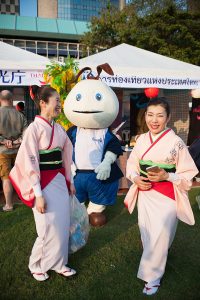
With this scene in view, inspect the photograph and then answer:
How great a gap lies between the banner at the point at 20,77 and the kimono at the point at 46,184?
3241 millimetres

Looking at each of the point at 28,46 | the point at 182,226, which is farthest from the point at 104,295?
the point at 28,46

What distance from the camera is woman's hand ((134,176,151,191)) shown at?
95.4 inches

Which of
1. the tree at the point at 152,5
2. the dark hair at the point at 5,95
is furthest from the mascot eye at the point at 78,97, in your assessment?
the tree at the point at 152,5

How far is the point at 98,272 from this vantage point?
2.80 metres

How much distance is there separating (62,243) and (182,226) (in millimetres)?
1917

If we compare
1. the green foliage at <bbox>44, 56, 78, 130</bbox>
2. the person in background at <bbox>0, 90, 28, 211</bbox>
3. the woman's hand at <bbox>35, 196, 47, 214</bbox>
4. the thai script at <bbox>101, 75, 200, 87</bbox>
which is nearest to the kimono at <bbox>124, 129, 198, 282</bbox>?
the woman's hand at <bbox>35, 196, 47, 214</bbox>

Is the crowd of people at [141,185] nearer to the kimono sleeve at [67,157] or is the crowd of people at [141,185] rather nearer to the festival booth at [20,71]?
the kimono sleeve at [67,157]

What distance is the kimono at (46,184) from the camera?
2385 millimetres

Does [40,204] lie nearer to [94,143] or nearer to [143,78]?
[94,143]

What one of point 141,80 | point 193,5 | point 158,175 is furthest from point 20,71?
point 193,5

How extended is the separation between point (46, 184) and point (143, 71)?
4345 mm

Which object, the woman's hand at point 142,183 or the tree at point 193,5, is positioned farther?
the tree at point 193,5

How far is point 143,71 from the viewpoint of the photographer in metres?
6.18

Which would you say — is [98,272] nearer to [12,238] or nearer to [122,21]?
[12,238]
